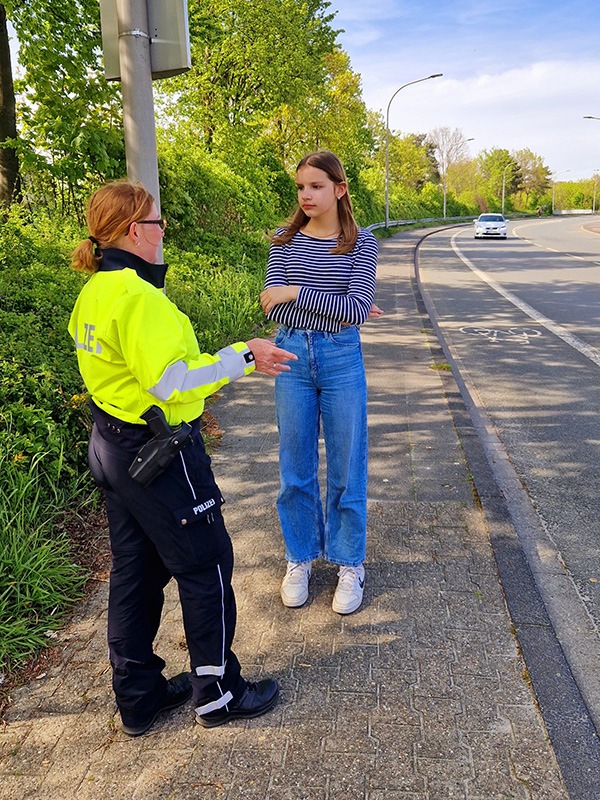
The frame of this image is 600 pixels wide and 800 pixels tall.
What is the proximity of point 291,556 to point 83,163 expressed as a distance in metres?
7.15

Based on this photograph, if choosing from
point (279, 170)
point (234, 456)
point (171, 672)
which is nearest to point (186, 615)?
point (171, 672)

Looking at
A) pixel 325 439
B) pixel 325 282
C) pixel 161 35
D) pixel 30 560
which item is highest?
pixel 161 35

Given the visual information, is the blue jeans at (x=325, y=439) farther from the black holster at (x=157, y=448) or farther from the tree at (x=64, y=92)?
the tree at (x=64, y=92)

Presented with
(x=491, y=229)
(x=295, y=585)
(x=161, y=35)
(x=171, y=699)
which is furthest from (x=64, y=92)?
(x=491, y=229)

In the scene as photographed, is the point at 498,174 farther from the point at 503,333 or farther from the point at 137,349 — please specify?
the point at 137,349

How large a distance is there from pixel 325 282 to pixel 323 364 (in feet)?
1.10

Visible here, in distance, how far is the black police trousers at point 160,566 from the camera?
2.06m

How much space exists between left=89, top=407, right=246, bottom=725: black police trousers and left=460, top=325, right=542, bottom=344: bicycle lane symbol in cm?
771

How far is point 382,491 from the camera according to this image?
427 centimetres

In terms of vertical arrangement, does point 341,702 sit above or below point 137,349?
below

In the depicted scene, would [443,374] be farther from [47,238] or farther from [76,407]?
[47,238]

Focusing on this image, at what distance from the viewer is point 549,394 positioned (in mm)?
6664

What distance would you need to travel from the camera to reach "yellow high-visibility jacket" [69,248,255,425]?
1.88 metres

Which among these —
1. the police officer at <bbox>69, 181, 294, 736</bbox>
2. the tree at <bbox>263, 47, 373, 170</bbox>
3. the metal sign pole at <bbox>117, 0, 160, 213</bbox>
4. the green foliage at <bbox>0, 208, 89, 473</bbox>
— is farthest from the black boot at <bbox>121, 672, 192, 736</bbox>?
the tree at <bbox>263, 47, 373, 170</bbox>
